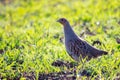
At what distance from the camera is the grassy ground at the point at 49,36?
5.98 m

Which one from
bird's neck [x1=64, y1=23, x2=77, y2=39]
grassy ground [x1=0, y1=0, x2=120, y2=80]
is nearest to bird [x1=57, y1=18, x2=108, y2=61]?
bird's neck [x1=64, y1=23, x2=77, y2=39]

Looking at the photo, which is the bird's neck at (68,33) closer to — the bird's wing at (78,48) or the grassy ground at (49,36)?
the bird's wing at (78,48)

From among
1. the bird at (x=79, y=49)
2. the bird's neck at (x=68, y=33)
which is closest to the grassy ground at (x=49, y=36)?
the bird at (x=79, y=49)

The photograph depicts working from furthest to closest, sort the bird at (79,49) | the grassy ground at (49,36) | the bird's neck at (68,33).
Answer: the bird's neck at (68,33) < the bird at (79,49) < the grassy ground at (49,36)

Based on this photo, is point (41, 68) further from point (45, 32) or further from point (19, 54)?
point (45, 32)

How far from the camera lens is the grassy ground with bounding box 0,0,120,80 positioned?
19.6ft

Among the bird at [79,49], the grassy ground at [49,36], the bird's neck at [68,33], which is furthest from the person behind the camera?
the bird's neck at [68,33]

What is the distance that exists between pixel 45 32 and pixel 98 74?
2807 millimetres

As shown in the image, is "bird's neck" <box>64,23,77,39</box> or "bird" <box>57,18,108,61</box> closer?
"bird" <box>57,18,108,61</box>

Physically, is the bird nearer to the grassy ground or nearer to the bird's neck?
the bird's neck

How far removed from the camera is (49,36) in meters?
7.79

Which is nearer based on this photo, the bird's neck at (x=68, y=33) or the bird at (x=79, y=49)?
the bird at (x=79, y=49)

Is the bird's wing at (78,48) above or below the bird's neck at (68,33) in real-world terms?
below

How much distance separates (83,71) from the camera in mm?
5836
